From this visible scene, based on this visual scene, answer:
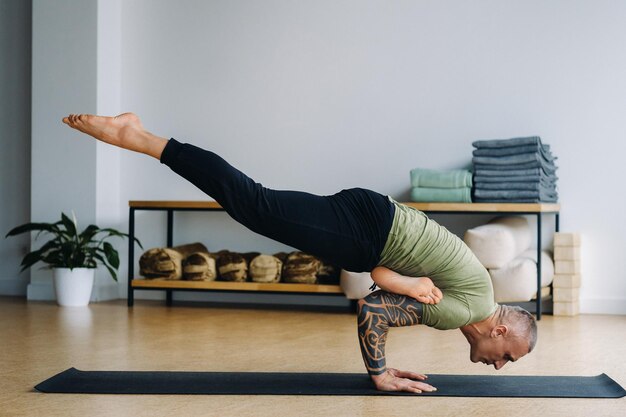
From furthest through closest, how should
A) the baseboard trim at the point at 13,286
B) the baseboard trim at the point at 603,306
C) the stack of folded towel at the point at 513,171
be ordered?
the baseboard trim at the point at 13,286 → the baseboard trim at the point at 603,306 → the stack of folded towel at the point at 513,171

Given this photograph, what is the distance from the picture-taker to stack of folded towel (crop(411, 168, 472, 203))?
447 centimetres

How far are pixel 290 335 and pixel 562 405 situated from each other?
1.67m

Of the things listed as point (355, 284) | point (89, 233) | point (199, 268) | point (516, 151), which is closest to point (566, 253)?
point (516, 151)

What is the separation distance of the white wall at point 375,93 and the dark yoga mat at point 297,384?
2271 millimetres

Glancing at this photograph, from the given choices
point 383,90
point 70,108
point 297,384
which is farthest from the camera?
point 70,108

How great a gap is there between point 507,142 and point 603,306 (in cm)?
113

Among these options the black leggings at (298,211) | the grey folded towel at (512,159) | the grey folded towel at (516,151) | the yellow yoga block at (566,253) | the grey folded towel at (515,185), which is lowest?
the yellow yoga block at (566,253)

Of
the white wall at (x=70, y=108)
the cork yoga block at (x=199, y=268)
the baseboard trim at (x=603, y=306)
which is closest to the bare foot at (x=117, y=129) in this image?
the cork yoga block at (x=199, y=268)

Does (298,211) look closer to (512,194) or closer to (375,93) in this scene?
(512,194)

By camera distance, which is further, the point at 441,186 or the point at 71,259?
the point at 71,259

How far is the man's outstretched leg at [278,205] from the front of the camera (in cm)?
244

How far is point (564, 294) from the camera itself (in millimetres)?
4602

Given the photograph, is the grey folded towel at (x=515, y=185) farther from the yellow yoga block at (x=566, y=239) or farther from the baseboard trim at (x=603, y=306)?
the baseboard trim at (x=603, y=306)

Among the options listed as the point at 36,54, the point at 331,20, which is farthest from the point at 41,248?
the point at 331,20
